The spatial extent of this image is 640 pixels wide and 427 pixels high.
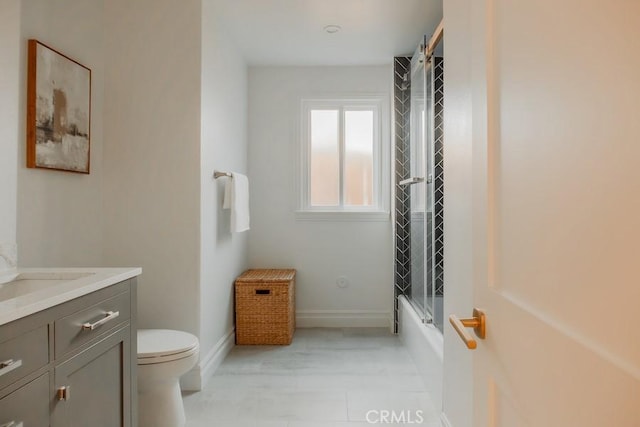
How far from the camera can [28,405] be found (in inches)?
42.1

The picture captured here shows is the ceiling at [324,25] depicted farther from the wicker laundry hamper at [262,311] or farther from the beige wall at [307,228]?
the wicker laundry hamper at [262,311]

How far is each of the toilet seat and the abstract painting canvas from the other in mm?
993

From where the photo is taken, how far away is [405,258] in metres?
3.58

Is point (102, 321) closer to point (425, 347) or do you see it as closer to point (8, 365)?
point (8, 365)

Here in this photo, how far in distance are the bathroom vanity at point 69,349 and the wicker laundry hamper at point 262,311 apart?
Answer: 5.28ft

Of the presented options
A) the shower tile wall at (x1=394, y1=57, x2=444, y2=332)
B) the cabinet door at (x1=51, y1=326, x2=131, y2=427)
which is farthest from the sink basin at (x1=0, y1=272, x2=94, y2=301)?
the shower tile wall at (x1=394, y1=57, x2=444, y2=332)

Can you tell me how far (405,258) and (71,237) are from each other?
2525 mm

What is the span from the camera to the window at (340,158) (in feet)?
12.7

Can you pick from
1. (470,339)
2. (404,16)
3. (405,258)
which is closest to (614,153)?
(470,339)

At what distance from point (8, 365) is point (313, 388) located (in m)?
1.83

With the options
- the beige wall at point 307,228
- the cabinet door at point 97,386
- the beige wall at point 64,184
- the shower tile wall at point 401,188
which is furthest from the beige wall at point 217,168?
the shower tile wall at point 401,188

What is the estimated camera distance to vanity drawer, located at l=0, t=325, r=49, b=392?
3.25 ft

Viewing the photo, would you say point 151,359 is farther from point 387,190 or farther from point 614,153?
point 387,190

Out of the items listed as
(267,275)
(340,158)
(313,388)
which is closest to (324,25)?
(340,158)
